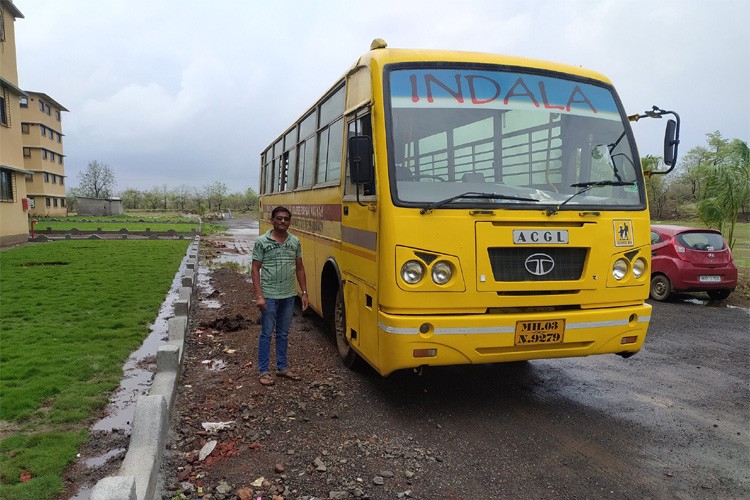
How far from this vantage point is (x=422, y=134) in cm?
454

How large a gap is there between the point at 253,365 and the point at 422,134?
3313 mm

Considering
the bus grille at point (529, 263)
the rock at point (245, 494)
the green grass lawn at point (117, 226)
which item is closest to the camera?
the rock at point (245, 494)

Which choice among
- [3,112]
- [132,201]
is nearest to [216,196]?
[132,201]

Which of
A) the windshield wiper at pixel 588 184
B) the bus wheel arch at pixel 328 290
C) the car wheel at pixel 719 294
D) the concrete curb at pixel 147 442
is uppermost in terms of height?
the windshield wiper at pixel 588 184

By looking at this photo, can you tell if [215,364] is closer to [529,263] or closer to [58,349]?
[58,349]

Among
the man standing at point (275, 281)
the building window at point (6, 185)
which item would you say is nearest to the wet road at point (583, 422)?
the man standing at point (275, 281)

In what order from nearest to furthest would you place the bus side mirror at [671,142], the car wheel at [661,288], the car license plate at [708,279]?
the bus side mirror at [671,142] < the car license plate at [708,279] < the car wheel at [661,288]

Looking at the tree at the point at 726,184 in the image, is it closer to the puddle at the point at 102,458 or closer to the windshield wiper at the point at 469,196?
the windshield wiper at the point at 469,196

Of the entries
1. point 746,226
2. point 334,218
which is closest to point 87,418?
point 334,218

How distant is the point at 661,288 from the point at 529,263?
809 centimetres

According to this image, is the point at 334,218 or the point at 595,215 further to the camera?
the point at 334,218

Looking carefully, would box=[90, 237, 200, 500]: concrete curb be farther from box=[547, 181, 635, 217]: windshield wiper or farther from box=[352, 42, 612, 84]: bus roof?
box=[547, 181, 635, 217]: windshield wiper

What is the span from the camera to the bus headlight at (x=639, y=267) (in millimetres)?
4727

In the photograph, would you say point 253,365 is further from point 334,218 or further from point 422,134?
point 422,134
